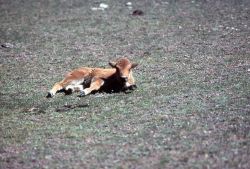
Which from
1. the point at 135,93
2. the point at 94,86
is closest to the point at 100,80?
the point at 94,86

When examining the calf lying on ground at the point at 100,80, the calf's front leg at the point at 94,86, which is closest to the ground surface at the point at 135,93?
the calf's front leg at the point at 94,86

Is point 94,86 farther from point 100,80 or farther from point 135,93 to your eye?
point 135,93

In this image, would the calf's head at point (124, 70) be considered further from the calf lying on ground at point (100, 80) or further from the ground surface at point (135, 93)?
the ground surface at point (135, 93)

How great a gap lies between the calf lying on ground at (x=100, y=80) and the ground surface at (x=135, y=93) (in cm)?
37

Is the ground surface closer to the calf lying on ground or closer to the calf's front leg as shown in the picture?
the calf's front leg

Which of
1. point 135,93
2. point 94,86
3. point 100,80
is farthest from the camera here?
point 100,80

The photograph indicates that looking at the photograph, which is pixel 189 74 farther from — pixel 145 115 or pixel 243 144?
pixel 243 144

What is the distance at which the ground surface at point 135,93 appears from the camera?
10.1 metres

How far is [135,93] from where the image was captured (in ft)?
48.0

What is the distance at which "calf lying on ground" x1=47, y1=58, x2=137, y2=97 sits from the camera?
14.8 metres

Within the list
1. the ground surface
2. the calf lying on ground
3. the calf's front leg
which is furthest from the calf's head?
the calf's front leg

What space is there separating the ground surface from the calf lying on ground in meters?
→ 0.37

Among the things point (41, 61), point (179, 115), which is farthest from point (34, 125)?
point (41, 61)

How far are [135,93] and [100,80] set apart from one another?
50.5 inches
